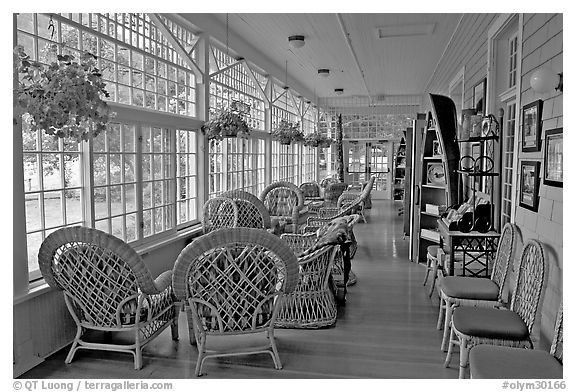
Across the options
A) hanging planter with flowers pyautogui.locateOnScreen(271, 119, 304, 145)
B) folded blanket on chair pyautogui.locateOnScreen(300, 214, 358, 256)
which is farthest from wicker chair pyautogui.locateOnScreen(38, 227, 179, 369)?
hanging planter with flowers pyautogui.locateOnScreen(271, 119, 304, 145)

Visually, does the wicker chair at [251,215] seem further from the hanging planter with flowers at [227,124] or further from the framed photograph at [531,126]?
the framed photograph at [531,126]

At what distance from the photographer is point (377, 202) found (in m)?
15.8

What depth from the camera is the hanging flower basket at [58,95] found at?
106 inches

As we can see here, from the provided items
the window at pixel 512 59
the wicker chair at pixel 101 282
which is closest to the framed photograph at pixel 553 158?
the window at pixel 512 59

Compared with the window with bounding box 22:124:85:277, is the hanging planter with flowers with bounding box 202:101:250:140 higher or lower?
higher

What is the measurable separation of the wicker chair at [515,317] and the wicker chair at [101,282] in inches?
80.1

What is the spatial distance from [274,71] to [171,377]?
7955 millimetres

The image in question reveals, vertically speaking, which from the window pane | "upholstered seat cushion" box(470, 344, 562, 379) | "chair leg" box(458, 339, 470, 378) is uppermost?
the window pane

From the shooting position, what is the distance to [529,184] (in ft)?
12.2

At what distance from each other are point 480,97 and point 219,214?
358cm

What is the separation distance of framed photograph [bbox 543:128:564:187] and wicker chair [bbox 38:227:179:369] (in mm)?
2691

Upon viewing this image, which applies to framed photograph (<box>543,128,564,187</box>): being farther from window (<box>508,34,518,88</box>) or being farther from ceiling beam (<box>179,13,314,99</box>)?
ceiling beam (<box>179,13,314,99</box>)

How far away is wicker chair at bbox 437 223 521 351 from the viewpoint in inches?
138
